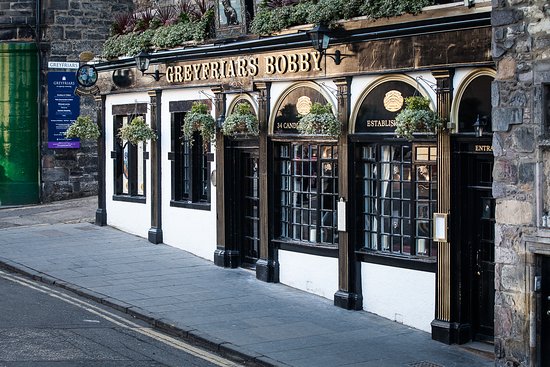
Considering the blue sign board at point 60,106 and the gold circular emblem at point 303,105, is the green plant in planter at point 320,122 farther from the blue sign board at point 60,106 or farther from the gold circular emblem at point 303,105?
the blue sign board at point 60,106

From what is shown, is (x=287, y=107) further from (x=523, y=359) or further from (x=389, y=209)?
(x=523, y=359)

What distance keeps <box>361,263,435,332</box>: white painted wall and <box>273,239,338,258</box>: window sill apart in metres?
0.79

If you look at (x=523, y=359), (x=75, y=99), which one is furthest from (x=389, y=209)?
(x=75, y=99)

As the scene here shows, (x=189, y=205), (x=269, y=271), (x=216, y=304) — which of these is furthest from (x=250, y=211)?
→ (x=216, y=304)

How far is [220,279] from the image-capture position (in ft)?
55.3

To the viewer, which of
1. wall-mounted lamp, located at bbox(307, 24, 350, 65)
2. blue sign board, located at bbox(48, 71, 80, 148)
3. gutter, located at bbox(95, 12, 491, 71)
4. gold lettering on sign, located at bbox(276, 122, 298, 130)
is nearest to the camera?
gutter, located at bbox(95, 12, 491, 71)

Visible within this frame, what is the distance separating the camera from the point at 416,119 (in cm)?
1285

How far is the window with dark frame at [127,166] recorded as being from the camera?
856 inches

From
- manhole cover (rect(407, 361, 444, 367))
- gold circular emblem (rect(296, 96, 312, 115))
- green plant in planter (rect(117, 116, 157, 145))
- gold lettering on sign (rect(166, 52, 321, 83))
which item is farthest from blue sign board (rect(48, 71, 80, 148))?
manhole cover (rect(407, 361, 444, 367))

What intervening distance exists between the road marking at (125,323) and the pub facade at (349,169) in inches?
117

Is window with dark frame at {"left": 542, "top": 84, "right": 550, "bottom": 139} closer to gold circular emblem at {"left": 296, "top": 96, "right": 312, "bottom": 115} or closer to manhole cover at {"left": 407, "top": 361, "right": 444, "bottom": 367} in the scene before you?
manhole cover at {"left": 407, "top": 361, "right": 444, "bottom": 367}

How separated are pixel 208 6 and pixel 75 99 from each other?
32.1 ft

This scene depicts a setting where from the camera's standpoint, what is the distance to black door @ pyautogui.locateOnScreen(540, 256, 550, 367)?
10.2 meters

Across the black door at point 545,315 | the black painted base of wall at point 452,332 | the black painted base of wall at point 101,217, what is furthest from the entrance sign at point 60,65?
the black door at point 545,315
